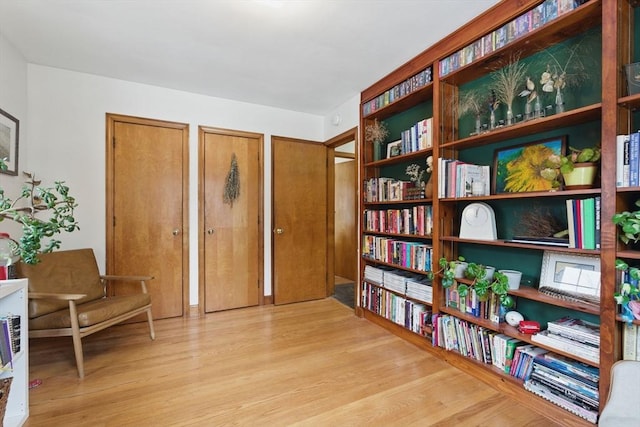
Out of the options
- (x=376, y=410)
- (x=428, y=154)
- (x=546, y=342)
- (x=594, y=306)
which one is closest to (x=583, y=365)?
(x=546, y=342)

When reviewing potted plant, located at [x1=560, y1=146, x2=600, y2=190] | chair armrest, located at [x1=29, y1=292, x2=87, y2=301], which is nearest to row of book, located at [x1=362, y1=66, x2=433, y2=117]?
potted plant, located at [x1=560, y1=146, x2=600, y2=190]

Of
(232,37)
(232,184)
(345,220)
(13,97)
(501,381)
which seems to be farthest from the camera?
(345,220)

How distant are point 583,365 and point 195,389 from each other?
7.25 feet

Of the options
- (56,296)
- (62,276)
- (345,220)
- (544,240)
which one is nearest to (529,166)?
(544,240)

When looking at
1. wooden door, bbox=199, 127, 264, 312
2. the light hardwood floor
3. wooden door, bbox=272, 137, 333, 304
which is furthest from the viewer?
wooden door, bbox=272, 137, 333, 304

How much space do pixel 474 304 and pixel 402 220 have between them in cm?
89

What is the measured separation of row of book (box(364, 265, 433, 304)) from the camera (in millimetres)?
2373

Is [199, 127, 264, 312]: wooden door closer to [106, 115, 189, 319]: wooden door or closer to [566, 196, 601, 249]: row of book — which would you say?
[106, 115, 189, 319]: wooden door

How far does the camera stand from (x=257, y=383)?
189 centimetres

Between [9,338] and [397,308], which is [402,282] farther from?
[9,338]

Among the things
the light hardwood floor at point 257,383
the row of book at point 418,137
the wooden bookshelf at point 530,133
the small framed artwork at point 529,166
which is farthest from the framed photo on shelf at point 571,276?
the row of book at point 418,137

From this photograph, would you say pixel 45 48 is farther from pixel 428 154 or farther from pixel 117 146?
pixel 428 154

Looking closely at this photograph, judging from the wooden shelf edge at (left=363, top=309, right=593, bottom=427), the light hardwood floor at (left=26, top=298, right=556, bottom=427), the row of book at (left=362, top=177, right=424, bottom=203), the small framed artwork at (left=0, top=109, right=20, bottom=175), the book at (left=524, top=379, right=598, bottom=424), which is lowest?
the light hardwood floor at (left=26, top=298, right=556, bottom=427)

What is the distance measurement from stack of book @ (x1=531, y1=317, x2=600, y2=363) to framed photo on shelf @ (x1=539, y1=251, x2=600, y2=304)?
0.54 feet
